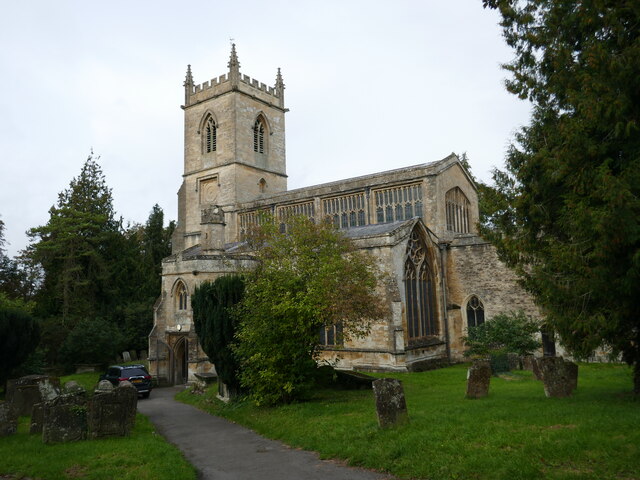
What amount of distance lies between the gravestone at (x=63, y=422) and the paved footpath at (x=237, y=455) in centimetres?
201

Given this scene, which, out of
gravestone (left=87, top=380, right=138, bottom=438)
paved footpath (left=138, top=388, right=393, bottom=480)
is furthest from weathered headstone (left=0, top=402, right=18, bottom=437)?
paved footpath (left=138, top=388, right=393, bottom=480)

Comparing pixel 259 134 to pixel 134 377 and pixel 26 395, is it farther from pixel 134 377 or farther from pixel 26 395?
pixel 26 395

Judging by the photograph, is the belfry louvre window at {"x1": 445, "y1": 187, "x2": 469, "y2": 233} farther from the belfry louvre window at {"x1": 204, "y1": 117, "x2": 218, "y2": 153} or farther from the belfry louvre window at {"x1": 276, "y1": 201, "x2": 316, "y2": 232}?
the belfry louvre window at {"x1": 204, "y1": 117, "x2": 218, "y2": 153}

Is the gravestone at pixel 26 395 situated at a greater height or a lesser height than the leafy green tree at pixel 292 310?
lesser

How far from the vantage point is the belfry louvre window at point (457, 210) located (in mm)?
25719

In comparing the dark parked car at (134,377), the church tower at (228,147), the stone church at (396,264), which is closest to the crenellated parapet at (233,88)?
the church tower at (228,147)

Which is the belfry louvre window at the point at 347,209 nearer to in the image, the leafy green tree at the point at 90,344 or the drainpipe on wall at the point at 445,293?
the drainpipe on wall at the point at 445,293

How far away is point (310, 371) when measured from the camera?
1309cm

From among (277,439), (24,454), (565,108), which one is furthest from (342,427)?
(565,108)

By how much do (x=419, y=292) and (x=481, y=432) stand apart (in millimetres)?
14081

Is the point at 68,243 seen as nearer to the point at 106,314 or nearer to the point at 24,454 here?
the point at 106,314

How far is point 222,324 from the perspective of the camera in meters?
15.1

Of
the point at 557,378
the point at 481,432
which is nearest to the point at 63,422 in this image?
the point at 481,432

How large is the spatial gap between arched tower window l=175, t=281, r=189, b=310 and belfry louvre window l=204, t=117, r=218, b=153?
15959mm
